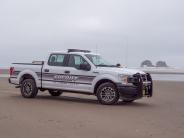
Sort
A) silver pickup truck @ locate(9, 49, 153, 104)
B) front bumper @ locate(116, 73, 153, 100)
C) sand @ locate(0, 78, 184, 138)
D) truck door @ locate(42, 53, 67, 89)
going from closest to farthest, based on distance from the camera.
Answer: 1. sand @ locate(0, 78, 184, 138)
2. front bumper @ locate(116, 73, 153, 100)
3. silver pickup truck @ locate(9, 49, 153, 104)
4. truck door @ locate(42, 53, 67, 89)

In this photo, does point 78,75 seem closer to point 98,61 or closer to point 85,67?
point 85,67

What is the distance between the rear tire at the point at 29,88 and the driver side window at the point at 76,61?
1764 mm

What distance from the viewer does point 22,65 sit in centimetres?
1875

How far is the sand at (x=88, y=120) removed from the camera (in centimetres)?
1010

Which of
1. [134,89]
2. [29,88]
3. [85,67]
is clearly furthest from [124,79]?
[29,88]

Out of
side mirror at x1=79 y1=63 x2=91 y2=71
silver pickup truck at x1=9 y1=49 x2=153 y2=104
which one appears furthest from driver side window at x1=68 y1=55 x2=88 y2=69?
side mirror at x1=79 y1=63 x2=91 y2=71

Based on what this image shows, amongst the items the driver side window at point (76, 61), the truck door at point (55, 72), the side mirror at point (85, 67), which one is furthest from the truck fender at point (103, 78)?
the truck door at point (55, 72)

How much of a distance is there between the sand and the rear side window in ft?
5.28

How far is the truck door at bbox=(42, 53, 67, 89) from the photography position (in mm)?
17516

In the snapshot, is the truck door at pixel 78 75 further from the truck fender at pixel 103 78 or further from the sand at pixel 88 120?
the sand at pixel 88 120

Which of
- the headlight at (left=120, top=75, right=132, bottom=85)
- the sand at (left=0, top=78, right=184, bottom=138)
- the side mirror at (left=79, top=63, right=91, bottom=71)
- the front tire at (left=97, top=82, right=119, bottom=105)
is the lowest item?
the sand at (left=0, top=78, right=184, bottom=138)

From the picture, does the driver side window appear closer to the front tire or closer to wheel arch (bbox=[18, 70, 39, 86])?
the front tire

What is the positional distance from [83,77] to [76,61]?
2.55 ft

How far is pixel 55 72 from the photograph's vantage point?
1762cm
